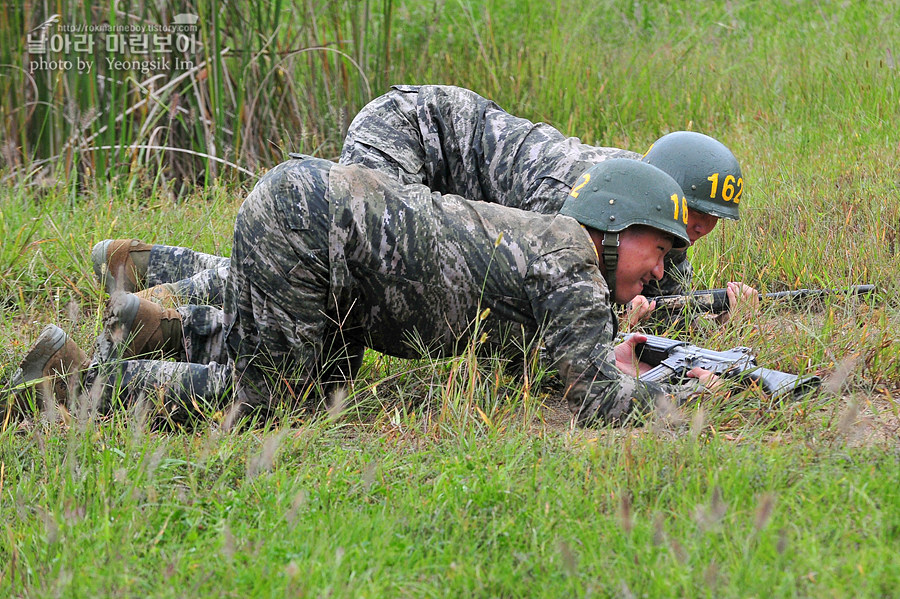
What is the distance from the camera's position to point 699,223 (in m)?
4.14

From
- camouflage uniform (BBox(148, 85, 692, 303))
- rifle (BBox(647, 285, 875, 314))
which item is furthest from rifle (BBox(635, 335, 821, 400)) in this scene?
camouflage uniform (BBox(148, 85, 692, 303))

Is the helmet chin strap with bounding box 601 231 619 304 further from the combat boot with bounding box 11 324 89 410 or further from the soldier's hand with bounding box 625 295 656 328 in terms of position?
the combat boot with bounding box 11 324 89 410

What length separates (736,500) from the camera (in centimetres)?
215

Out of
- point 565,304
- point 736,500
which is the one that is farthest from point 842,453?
point 565,304

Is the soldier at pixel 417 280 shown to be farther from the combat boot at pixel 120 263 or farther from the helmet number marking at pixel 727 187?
the combat boot at pixel 120 263

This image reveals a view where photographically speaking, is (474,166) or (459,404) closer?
(459,404)

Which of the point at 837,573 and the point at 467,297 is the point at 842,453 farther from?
the point at 467,297

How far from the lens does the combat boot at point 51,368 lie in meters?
3.03

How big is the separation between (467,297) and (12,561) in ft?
5.04

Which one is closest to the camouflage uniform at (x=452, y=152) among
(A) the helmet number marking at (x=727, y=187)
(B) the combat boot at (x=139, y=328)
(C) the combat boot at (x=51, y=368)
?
(A) the helmet number marking at (x=727, y=187)

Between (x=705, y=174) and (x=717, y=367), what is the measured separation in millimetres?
1184

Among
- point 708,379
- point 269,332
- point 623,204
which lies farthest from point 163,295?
point 708,379

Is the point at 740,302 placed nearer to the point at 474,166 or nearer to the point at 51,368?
the point at 474,166

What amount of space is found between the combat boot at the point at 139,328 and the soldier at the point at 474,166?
0.35m
